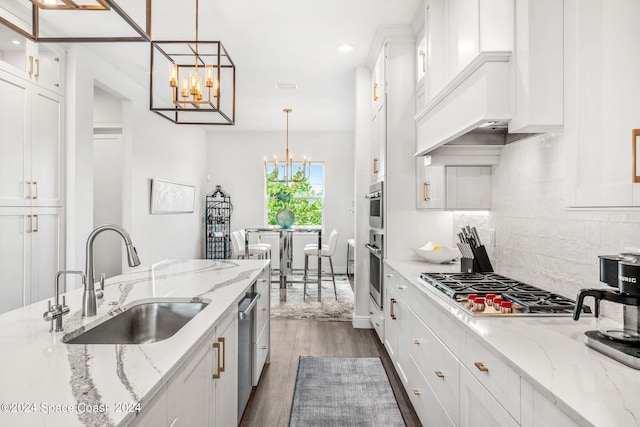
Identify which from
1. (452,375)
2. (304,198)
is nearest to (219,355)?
(452,375)

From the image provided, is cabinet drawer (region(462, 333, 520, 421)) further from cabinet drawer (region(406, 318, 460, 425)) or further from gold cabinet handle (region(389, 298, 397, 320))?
gold cabinet handle (region(389, 298, 397, 320))

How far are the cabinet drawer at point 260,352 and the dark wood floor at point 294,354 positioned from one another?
12 cm

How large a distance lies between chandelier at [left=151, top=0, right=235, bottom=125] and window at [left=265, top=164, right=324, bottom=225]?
1828 mm

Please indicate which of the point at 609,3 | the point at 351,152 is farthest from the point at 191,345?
the point at 351,152

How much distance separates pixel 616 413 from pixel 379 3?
2986 millimetres

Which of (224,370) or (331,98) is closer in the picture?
(224,370)

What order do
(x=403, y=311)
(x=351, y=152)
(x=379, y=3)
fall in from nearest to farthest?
(x=403, y=311)
(x=379, y=3)
(x=351, y=152)

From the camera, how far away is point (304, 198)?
7.84 m

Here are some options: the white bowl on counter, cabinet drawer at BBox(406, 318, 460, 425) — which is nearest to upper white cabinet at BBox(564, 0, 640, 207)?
cabinet drawer at BBox(406, 318, 460, 425)

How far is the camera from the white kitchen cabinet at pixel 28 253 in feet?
10.1

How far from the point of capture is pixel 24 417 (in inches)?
29.5

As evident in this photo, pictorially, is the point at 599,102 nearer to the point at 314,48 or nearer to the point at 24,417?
the point at 24,417

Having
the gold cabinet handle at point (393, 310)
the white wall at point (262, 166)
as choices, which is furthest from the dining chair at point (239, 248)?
the gold cabinet handle at point (393, 310)

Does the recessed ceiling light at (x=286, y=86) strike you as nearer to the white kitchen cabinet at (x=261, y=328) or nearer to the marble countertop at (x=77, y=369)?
the white kitchen cabinet at (x=261, y=328)
